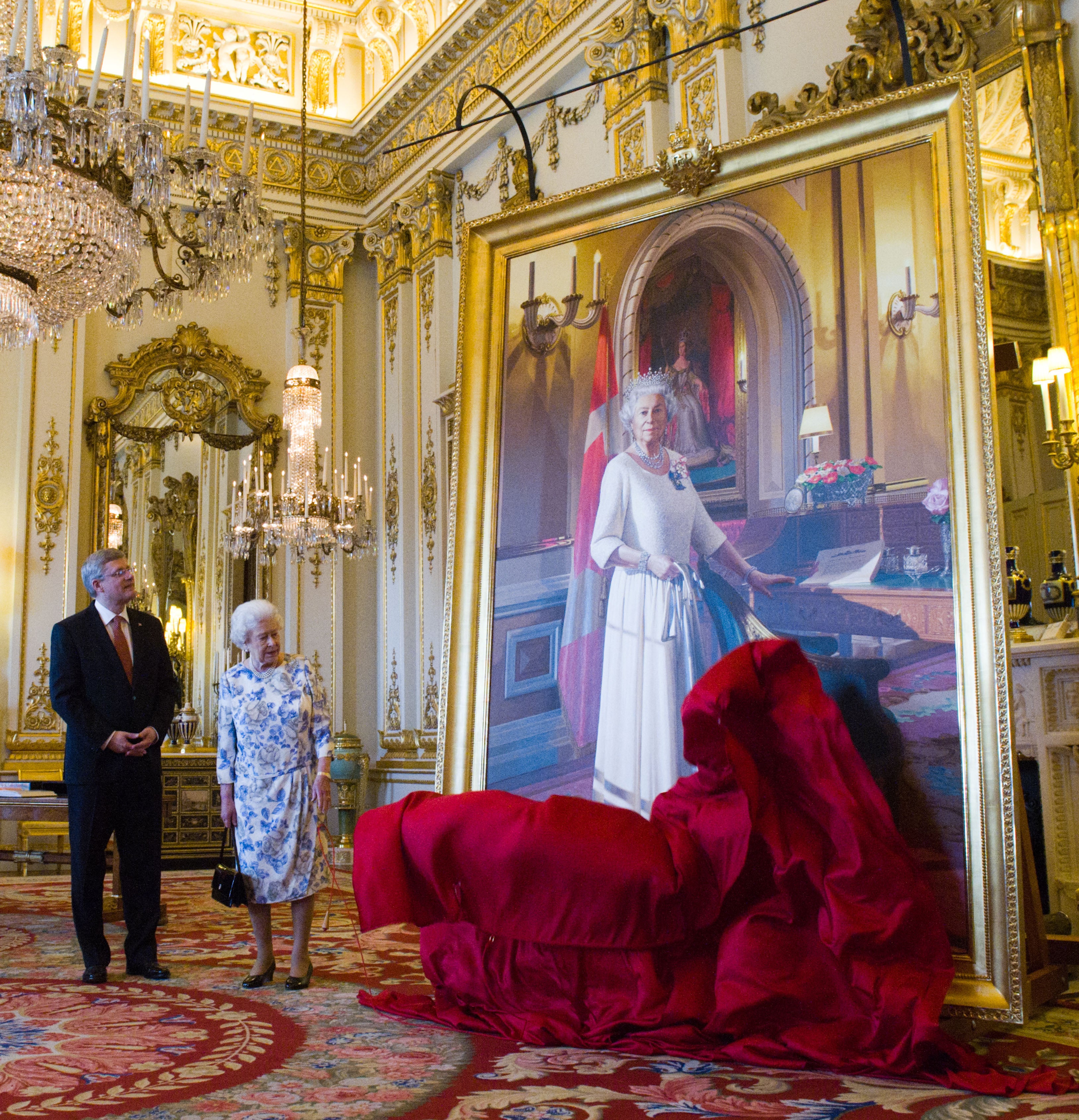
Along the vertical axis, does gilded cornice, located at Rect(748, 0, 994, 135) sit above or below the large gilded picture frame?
above

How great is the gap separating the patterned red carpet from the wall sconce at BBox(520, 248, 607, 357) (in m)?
2.40

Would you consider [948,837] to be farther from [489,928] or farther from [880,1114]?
[489,928]

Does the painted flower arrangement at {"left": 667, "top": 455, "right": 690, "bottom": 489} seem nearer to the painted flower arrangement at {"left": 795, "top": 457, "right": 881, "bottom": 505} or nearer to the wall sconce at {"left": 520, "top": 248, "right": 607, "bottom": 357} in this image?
the painted flower arrangement at {"left": 795, "top": 457, "right": 881, "bottom": 505}

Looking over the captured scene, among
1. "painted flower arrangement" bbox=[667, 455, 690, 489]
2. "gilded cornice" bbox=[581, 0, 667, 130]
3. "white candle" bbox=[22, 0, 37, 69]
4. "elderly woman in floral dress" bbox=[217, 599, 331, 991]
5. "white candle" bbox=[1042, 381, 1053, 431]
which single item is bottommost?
"elderly woman in floral dress" bbox=[217, 599, 331, 991]

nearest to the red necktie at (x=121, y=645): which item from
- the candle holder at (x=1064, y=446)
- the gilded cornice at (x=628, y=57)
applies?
the candle holder at (x=1064, y=446)

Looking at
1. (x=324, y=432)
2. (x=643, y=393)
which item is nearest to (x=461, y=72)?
(x=324, y=432)

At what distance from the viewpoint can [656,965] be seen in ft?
10.0

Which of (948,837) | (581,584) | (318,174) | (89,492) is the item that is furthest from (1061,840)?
(318,174)

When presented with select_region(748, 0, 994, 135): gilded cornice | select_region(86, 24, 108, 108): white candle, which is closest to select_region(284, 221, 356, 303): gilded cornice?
select_region(86, 24, 108, 108): white candle

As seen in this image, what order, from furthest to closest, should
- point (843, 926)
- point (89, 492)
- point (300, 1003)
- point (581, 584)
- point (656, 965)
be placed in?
point (89, 492) < point (581, 584) < point (300, 1003) < point (656, 965) < point (843, 926)

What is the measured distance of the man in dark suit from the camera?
3.96 m

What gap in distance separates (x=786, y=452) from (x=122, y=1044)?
8.57 feet

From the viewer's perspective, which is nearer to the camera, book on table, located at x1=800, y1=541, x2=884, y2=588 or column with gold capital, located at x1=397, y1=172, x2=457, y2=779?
book on table, located at x1=800, y1=541, x2=884, y2=588

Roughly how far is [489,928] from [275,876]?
0.98 metres
